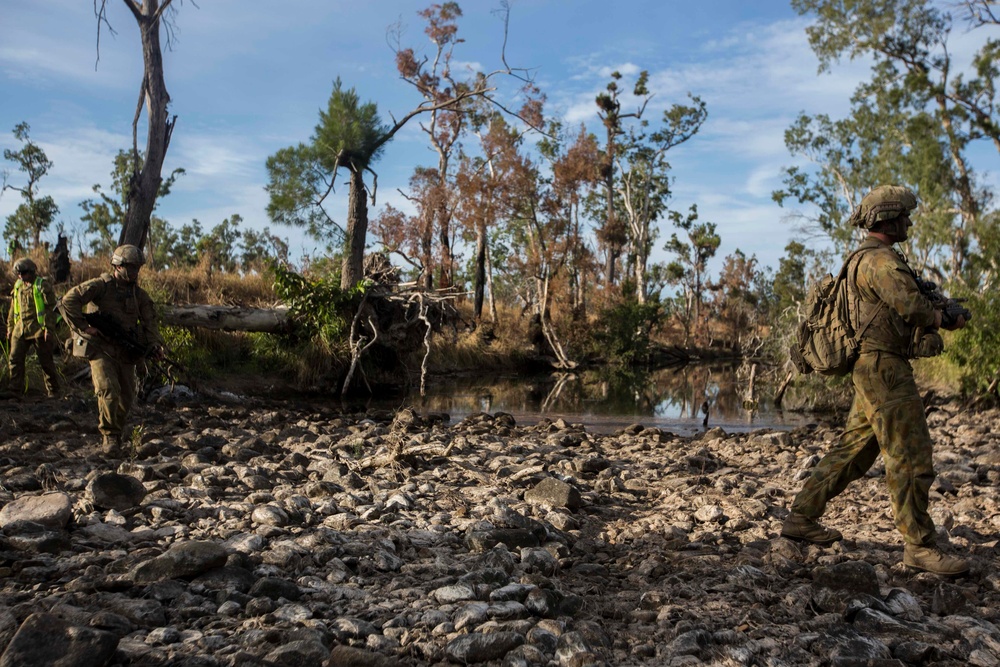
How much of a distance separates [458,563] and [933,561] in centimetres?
254

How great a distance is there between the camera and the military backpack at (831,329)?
14.8 ft

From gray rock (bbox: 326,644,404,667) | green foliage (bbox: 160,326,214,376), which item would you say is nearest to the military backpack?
gray rock (bbox: 326,644,404,667)

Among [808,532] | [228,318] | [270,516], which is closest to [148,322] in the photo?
[270,516]

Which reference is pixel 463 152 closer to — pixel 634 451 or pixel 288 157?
pixel 288 157

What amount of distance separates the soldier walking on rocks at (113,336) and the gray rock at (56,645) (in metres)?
4.69

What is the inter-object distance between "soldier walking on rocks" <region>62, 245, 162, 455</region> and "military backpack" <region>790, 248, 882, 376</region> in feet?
19.0

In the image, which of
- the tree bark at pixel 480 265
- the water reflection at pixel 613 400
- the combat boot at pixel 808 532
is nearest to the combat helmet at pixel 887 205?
the combat boot at pixel 808 532

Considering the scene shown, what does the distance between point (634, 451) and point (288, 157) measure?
1341cm

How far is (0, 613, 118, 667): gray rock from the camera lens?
8.95 ft

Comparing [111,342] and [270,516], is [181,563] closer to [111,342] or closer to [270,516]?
[270,516]

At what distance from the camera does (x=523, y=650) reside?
3.20 meters

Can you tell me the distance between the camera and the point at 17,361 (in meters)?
10.5

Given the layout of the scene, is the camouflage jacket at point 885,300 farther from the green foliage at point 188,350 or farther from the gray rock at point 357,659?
the green foliage at point 188,350

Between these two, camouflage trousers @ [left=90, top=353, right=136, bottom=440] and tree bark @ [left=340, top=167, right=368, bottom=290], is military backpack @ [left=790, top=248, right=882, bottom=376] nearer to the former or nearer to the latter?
camouflage trousers @ [left=90, top=353, right=136, bottom=440]
